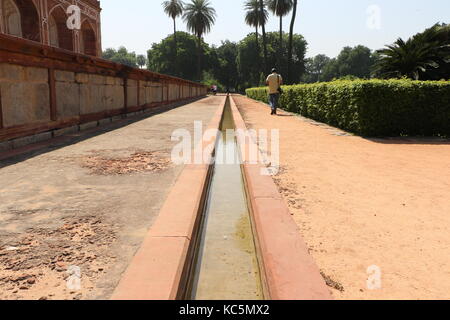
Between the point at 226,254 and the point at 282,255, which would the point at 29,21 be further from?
the point at 282,255

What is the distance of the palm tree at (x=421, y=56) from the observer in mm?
11406

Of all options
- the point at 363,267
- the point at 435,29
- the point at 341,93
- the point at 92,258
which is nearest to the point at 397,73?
the point at 435,29

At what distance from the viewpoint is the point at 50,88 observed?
678cm

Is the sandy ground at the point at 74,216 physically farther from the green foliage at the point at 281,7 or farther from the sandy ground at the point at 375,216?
the green foliage at the point at 281,7

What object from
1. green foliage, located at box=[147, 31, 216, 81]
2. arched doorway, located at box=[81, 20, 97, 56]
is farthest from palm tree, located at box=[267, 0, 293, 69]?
green foliage, located at box=[147, 31, 216, 81]

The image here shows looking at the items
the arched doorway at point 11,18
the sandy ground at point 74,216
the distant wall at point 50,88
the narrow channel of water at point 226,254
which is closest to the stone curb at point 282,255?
the narrow channel of water at point 226,254

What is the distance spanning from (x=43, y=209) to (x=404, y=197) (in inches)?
133

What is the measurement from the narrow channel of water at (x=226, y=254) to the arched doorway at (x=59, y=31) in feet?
68.8

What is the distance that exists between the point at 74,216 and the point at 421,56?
40.2 ft

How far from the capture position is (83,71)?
8.30m

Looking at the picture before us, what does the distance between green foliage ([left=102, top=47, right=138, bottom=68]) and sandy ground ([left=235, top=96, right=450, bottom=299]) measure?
158 meters

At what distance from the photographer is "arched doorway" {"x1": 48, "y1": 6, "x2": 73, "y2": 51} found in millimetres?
20558

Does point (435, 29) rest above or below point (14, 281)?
above
